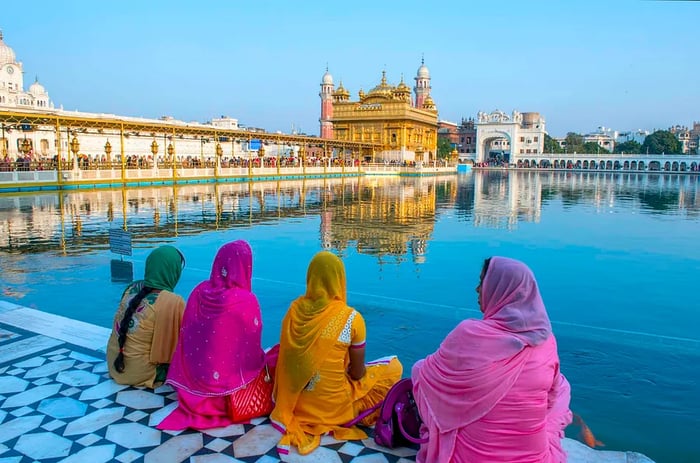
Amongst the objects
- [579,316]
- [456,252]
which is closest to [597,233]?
[456,252]

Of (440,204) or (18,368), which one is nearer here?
(18,368)

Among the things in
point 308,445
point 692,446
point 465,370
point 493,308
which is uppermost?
point 493,308

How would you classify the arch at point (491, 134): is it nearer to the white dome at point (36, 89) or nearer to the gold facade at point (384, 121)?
the gold facade at point (384, 121)

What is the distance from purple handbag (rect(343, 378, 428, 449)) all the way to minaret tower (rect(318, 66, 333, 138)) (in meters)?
56.1

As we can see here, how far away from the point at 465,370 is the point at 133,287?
2.15 metres

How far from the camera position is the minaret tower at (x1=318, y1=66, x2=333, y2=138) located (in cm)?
5792

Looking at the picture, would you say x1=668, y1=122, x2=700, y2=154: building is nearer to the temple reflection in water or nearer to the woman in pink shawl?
the temple reflection in water

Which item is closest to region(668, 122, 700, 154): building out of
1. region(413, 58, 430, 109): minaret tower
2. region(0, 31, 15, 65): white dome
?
region(413, 58, 430, 109): minaret tower

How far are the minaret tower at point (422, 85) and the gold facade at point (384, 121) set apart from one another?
6.97 metres

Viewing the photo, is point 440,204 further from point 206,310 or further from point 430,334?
point 206,310

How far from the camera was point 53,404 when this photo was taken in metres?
3.06

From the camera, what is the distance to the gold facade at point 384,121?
1906 inches

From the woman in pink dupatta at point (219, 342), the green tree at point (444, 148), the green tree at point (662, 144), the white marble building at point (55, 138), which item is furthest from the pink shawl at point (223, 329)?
the green tree at point (662, 144)

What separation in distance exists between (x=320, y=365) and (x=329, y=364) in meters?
0.05
